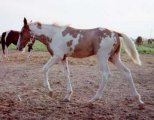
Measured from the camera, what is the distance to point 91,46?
7863mm

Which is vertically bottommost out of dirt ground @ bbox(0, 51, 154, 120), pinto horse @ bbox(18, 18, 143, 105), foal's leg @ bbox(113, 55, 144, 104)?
dirt ground @ bbox(0, 51, 154, 120)

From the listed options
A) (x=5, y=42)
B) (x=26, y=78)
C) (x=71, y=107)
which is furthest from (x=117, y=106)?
(x=5, y=42)

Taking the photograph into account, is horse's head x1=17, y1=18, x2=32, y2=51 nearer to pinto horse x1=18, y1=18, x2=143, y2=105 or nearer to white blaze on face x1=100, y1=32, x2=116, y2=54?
pinto horse x1=18, y1=18, x2=143, y2=105

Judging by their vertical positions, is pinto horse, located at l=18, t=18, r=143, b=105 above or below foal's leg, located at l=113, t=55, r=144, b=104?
above

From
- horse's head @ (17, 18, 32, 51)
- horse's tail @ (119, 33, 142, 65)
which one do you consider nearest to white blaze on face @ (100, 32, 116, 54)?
horse's tail @ (119, 33, 142, 65)

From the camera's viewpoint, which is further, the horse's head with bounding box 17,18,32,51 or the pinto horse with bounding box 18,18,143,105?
the horse's head with bounding box 17,18,32,51

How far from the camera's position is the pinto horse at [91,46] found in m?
7.67

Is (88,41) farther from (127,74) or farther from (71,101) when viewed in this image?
(71,101)

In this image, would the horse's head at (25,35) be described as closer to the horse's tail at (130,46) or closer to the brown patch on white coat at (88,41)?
the brown patch on white coat at (88,41)

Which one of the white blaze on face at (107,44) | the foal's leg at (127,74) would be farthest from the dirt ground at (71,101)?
the white blaze on face at (107,44)

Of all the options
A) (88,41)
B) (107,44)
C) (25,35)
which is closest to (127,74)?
(107,44)

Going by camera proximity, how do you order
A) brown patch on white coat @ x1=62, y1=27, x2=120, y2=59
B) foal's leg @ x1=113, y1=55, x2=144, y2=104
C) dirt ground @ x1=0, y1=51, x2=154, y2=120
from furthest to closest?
1. brown patch on white coat @ x1=62, y1=27, x2=120, y2=59
2. foal's leg @ x1=113, y1=55, x2=144, y2=104
3. dirt ground @ x1=0, y1=51, x2=154, y2=120

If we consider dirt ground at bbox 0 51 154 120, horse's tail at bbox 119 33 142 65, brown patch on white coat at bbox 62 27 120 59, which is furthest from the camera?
horse's tail at bbox 119 33 142 65

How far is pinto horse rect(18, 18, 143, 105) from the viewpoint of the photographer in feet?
25.2
